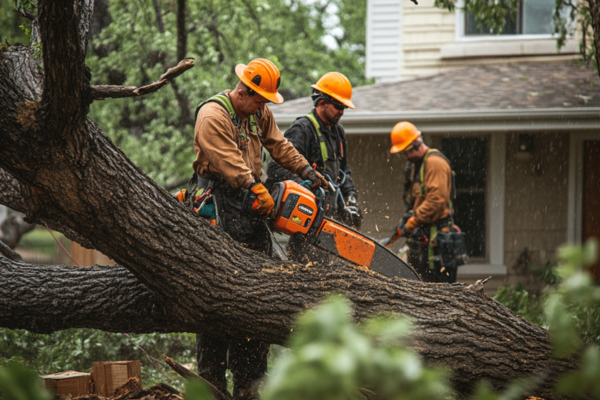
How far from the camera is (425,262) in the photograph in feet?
20.0

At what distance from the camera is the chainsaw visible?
3.58m

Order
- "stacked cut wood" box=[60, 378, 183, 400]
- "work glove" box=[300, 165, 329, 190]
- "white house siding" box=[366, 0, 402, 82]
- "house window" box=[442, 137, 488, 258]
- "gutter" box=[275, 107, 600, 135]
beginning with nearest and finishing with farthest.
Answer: "stacked cut wood" box=[60, 378, 183, 400] → "work glove" box=[300, 165, 329, 190] → "gutter" box=[275, 107, 600, 135] → "house window" box=[442, 137, 488, 258] → "white house siding" box=[366, 0, 402, 82]

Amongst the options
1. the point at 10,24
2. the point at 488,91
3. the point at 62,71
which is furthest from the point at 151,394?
the point at 10,24

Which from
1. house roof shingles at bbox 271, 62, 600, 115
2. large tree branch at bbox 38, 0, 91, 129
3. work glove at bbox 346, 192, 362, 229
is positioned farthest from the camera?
house roof shingles at bbox 271, 62, 600, 115

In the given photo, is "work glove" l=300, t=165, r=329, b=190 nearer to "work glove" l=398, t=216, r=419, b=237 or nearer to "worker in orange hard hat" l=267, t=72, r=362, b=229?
"worker in orange hard hat" l=267, t=72, r=362, b=229

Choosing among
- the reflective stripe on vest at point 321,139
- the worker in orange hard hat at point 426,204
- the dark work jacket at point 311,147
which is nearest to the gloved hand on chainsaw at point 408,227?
the worker in orange hard hat at point 426,204

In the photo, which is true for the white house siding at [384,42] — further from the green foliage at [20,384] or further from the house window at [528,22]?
the green foliage at [20,384]

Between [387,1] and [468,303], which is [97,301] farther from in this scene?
[387,1]

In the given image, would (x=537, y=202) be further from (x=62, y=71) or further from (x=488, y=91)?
(x=62, y=71)

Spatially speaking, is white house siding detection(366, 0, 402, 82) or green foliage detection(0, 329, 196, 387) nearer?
green foliage detection(0, 329, 196, 387)

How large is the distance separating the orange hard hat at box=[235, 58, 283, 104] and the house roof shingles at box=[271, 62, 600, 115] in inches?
161

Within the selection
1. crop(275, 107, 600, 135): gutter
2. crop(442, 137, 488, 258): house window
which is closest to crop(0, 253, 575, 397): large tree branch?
crop(275, 107, 600, 135): gutter

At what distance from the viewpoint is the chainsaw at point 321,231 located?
358 centimetres

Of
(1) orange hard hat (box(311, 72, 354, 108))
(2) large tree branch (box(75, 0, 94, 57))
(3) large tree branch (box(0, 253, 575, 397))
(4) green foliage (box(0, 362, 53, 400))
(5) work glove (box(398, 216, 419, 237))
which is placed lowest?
(5) work glove (box(398, 216, 419, 237))
